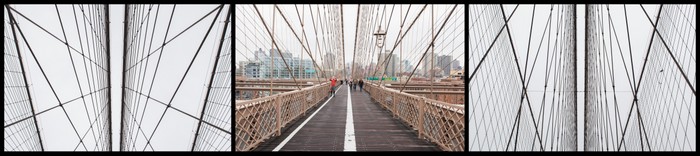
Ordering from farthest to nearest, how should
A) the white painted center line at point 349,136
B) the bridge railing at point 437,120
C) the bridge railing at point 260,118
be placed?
the white painted center line at point 349,136, the bridge railing at point 260,118, the bridge railing at point 437,120

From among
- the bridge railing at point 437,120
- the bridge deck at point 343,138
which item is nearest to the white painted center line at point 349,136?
the bridge deck at point 343,138

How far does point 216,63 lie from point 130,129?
1132 mm

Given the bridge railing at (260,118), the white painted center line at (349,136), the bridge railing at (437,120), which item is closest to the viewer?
the bridge railing at (437,120)

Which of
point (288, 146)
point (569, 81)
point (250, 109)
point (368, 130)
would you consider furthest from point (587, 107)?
point (250, 109)

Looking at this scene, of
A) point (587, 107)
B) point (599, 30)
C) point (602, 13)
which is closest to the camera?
point (602, 13)

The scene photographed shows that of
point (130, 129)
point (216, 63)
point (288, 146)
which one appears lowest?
point (288, 146)

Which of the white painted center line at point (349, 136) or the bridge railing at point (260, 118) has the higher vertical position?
the bridge railing at point (260, 118)

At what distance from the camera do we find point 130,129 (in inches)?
94.3

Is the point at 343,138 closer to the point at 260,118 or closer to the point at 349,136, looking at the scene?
the point at 349,136

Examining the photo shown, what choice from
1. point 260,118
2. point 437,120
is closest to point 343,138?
point 260,118

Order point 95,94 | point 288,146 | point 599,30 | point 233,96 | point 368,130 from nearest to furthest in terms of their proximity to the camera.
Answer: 1. point 233,96
2. point 95,94
3. point 599,30
4. point 288,146
5. point 368,130

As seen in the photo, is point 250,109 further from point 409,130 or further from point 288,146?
point 409,130

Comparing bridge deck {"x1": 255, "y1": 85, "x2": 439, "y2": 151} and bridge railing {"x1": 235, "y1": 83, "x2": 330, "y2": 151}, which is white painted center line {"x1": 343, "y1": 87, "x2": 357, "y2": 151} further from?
bridge railing {"x1": 235, "y1": 83, "x2": 330, "y2": 151}

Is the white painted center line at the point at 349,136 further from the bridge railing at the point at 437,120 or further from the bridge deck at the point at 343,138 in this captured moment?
the bridge railing at the point at 437,120
